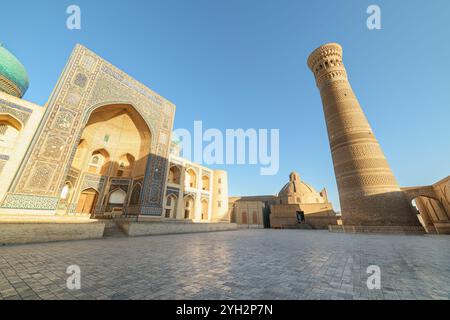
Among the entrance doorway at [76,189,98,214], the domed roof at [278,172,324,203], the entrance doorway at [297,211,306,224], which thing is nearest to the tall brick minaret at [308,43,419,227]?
the entrance doorway at [297,211,306,224]

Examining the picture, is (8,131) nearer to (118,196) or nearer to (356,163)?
(118,196)

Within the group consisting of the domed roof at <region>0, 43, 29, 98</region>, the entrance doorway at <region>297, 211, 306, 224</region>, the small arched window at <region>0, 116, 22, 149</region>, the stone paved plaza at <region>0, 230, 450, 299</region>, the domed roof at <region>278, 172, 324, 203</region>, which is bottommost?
the stone paved plaza at <region>0, 230, 450, 299</region>

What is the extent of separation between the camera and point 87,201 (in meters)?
12.7

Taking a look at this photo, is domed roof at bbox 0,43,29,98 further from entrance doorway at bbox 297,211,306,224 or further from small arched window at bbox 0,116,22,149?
entrance doorway at bbox 297,211,306,224

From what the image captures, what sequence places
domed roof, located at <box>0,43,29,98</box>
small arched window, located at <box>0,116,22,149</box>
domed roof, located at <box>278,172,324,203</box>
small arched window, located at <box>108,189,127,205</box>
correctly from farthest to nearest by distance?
domed roof, located at <box>278,172,324,203</box>
small arched window, located at <box>108,189,127,205</box>
domed roof, located at <box>0,43,29,98</box>
small arched window, located at <box>0,116,22,149</box>

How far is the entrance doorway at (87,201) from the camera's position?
12.3 meters

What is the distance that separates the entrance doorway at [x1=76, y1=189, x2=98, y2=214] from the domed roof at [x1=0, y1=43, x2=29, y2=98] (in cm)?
727

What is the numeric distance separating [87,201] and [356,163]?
19538mm

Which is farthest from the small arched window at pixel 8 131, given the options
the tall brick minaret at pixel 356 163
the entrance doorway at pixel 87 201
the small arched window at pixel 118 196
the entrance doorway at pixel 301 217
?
the entrance doorway at pixel 301 217

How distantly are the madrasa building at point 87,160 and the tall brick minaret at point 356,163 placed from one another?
33.9ft

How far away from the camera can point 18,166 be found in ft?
23.6

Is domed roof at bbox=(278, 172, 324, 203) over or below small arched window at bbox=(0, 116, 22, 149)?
over

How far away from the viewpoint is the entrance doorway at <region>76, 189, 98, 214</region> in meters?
12.3

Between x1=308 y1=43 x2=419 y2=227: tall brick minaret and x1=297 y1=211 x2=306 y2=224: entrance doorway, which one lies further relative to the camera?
x1=297 y1=211 x2=306 y2=224: entrance doorway
